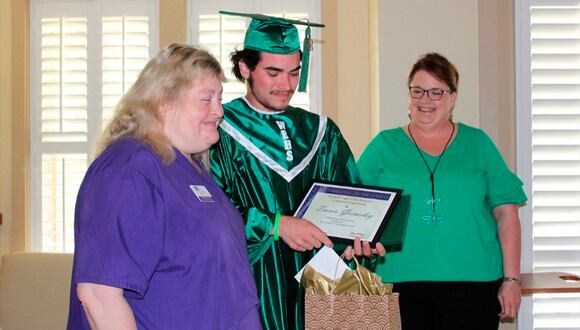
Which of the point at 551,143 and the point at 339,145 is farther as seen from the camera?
the point at 551,143

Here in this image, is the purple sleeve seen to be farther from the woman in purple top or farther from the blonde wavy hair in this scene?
the blonde wavy hair

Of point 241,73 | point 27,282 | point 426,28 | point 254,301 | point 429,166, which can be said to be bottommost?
point 27,282

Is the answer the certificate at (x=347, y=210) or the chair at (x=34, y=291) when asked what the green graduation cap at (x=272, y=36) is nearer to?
the certificate at (x=347, y=210)

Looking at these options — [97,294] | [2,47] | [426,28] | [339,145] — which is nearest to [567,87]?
[426,28]

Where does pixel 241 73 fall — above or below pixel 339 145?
above

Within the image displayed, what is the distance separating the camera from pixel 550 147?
3.65 m

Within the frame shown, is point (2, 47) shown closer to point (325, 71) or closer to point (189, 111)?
point (325, 71)

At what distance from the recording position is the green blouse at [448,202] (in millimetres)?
2574

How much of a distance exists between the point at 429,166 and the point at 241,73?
0.82 meters

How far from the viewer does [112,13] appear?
434 cm

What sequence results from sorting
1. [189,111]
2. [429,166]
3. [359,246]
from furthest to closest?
[429,166], [359,246], [189,111]

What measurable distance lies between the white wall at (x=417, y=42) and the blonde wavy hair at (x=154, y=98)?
6.39ft

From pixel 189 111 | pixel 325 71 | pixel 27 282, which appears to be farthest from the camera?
pixel 325 71

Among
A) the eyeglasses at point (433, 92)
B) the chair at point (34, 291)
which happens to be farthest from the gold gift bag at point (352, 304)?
the chair at point (34, 291)
